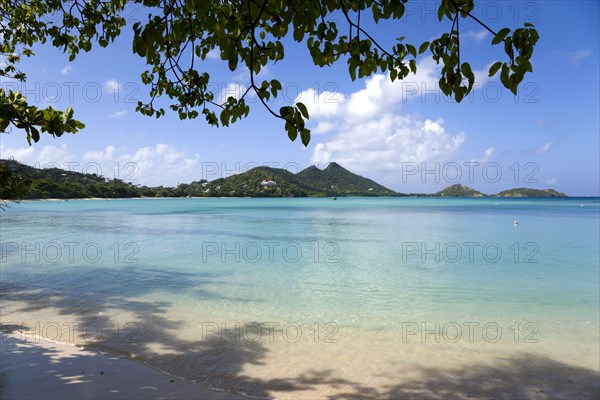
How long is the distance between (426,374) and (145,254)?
14.3m

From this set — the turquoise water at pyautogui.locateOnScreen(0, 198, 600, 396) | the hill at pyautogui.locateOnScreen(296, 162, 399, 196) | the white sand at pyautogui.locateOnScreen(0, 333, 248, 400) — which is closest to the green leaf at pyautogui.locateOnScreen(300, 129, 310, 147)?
the white sand at pyautogui.locateOnScreen(0, 333, 248, 400)

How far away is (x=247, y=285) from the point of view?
10.6 metres

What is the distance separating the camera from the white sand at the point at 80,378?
13.5 ft

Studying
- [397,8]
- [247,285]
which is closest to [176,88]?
[397,8]

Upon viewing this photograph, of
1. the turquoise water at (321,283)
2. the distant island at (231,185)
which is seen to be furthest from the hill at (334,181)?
the turquoise water at (321,283)

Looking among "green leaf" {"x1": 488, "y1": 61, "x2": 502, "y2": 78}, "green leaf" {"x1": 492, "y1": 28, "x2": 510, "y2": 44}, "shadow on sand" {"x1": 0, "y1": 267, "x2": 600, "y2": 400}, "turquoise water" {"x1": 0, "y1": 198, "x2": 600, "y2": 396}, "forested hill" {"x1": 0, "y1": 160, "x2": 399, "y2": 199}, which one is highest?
"forested hill" {"x1": 0, "y1": 160, "x2": 399, "y2": 199}

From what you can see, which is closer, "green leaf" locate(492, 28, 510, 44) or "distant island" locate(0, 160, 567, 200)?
"green leaf" locate(492, 28, 510, 44)

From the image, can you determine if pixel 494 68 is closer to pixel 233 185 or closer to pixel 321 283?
pixel 321 283

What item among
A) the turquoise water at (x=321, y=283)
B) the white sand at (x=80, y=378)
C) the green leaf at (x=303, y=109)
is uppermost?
the green leaf at (x=303, y=109)

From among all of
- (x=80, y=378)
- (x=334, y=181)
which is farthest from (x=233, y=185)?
(x=80, y=378)

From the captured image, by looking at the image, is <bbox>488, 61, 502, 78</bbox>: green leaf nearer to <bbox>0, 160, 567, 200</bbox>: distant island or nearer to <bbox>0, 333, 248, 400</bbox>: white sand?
<bbox>0, 333, 248, 400</bbox>: white sand

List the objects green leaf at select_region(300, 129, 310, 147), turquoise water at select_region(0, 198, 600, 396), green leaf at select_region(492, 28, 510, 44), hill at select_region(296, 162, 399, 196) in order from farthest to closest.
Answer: hill at select_region(296, 162, 399, 196)
turquoise water at select_region(0, 198, 600, 396)
green leaf at select_region(300, 129, 310, 147)
green leaf at select_region(492, 28, 510, 44)

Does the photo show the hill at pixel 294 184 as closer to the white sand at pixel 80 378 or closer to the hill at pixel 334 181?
the hill at pixel 334 181

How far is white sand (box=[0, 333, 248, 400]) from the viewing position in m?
4.11
